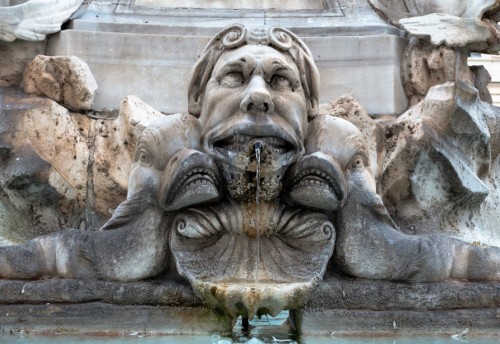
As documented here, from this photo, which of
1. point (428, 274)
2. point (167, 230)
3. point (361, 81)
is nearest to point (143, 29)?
point (361, 81)

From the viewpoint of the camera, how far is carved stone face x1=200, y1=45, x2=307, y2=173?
510cm

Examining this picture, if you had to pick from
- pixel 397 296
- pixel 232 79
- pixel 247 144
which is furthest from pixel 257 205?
pixel 397 296

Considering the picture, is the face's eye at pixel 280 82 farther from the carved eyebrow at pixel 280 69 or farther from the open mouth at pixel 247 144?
the open mouth at pixel 247 144

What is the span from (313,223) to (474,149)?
1845 mm

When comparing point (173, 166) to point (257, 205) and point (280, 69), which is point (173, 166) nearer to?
point (257, 205)

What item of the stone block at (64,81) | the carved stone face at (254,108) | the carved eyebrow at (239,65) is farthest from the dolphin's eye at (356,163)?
the stone block at (64,81)

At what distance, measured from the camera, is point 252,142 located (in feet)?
16.7

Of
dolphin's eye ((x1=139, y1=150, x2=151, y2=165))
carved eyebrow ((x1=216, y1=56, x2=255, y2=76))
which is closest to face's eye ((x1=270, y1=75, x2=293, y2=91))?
carved eyebrow ((x1=216, y1=56, x2=255, y2=76))

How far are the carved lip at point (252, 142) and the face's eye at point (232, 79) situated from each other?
316 millimetres

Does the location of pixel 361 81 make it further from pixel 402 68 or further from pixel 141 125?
pixel 141 125

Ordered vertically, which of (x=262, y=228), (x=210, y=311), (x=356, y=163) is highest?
(x=356, y=163)

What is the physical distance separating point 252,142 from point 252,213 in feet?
1.20

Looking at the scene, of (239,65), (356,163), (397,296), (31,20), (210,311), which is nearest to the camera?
(210,311)

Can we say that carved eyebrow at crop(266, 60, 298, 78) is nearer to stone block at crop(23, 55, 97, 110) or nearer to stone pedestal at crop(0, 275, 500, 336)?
stone pedestal at crop(0, 275, 500, 336)
